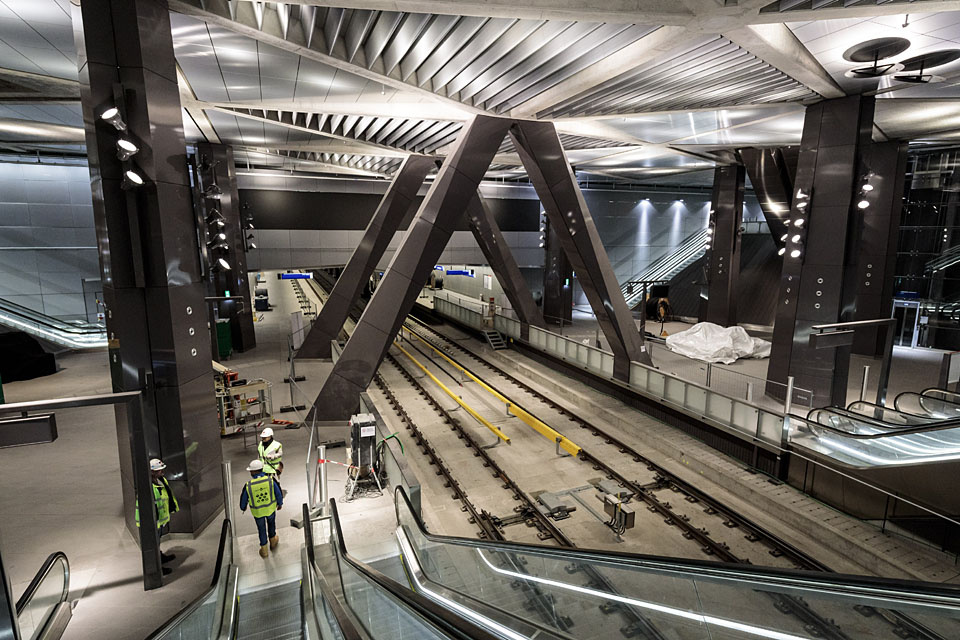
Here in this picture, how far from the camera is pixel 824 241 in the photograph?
1118 centimetres

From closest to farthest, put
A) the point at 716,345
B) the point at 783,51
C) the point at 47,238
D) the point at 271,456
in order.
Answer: the point at 271,456
the point at 783,51
the point at 716,345
the point at 47,238

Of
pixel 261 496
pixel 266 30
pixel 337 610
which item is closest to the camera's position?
pixel 337 610

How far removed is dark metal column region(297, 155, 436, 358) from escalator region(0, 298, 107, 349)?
9.45 meters

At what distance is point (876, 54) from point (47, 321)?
87.7 ft

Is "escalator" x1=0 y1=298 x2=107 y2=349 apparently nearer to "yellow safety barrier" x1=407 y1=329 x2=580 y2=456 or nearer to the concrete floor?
the concrete floor

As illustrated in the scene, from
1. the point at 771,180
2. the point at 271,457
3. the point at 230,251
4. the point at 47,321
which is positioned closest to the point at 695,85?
the point at 271,457

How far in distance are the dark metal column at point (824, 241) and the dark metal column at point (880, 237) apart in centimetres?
802

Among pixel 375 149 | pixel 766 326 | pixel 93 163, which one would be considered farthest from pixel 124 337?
pixel 766 326

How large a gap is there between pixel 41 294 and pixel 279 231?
30.9 ft

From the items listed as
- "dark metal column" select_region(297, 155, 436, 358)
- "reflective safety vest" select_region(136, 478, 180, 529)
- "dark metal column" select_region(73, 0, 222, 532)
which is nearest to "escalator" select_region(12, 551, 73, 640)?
"reflective safety vest" select_region(136, 478, 180, 529)

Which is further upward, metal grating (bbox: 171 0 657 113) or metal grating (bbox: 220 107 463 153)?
metal grating (bbox: 220 107 463 153)

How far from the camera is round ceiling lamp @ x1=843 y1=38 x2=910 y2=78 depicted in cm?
782

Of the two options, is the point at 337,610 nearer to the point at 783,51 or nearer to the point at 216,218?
the point at 783,51

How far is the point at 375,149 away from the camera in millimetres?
19000
